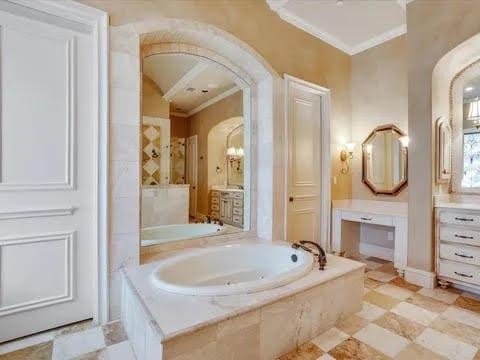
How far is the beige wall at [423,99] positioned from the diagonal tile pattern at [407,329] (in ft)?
1.39

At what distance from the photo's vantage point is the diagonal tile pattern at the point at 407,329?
1.62 metres

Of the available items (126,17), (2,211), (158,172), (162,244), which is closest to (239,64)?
(126,17)

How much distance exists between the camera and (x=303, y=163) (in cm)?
324

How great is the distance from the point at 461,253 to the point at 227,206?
2346mm

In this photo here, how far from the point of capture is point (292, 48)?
3078 mm

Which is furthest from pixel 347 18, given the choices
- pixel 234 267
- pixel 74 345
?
pixel 74 345

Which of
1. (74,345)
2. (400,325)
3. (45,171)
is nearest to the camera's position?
(74,345)

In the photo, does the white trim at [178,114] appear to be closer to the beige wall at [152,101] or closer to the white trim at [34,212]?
the beige wall at [152,101]

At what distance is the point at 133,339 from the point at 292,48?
322 centimetres

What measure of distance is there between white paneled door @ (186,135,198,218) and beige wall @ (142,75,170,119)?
0.40m

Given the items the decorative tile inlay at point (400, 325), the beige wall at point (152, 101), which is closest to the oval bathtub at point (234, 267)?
the decorative tile inlay at point (400, 325)

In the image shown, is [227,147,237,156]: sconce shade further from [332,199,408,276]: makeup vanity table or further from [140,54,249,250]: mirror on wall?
[332,199,408,276]: makeup vanity table

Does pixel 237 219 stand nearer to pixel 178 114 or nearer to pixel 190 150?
pixel 190 150

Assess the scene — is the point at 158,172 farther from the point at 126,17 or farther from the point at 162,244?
the point at 126,17
